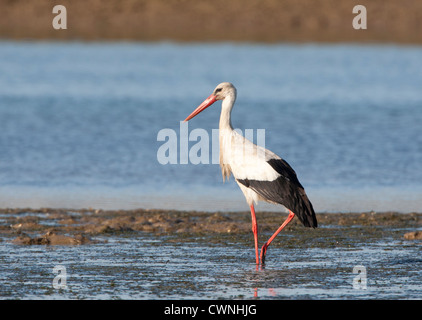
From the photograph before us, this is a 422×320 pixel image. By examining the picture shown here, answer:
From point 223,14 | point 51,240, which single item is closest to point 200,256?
point 51,240

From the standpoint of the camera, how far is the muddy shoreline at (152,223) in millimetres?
10648

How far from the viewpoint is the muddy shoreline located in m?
10.6

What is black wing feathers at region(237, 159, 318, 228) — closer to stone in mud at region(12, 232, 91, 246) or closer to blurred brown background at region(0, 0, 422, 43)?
stone in mud at region(12, 232, 91, 246)

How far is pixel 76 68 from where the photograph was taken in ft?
119

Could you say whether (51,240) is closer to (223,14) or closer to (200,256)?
(200,256)

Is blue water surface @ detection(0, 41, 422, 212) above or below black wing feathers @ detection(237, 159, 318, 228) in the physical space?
above

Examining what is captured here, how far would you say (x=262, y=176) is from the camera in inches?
394

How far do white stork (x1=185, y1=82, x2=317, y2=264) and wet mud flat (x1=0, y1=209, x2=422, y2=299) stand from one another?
0.45 meters

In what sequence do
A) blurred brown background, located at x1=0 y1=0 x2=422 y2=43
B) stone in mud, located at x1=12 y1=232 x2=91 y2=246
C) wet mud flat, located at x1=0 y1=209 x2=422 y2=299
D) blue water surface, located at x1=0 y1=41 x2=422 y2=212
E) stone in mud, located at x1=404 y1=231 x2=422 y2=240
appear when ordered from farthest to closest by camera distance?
blurred brown background, located at x1=0 y1=0 x2=422 y2=43, blue water surface, located at x1=0 y1=41 x2=422 y2=212, stone in mud, located at x1=404 y1=231 x2=422 y2=240, stone in mud, located at x1=12 y1=232 x2=91 y2=246, wet mud flat, located at x1=0 y1=209 x2=422 y2=299

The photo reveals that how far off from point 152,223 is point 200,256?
181 centimetres

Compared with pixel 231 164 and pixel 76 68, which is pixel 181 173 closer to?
pixel 231 164

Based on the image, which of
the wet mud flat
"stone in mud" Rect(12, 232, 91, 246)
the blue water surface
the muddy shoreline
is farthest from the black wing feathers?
the blue water surface
